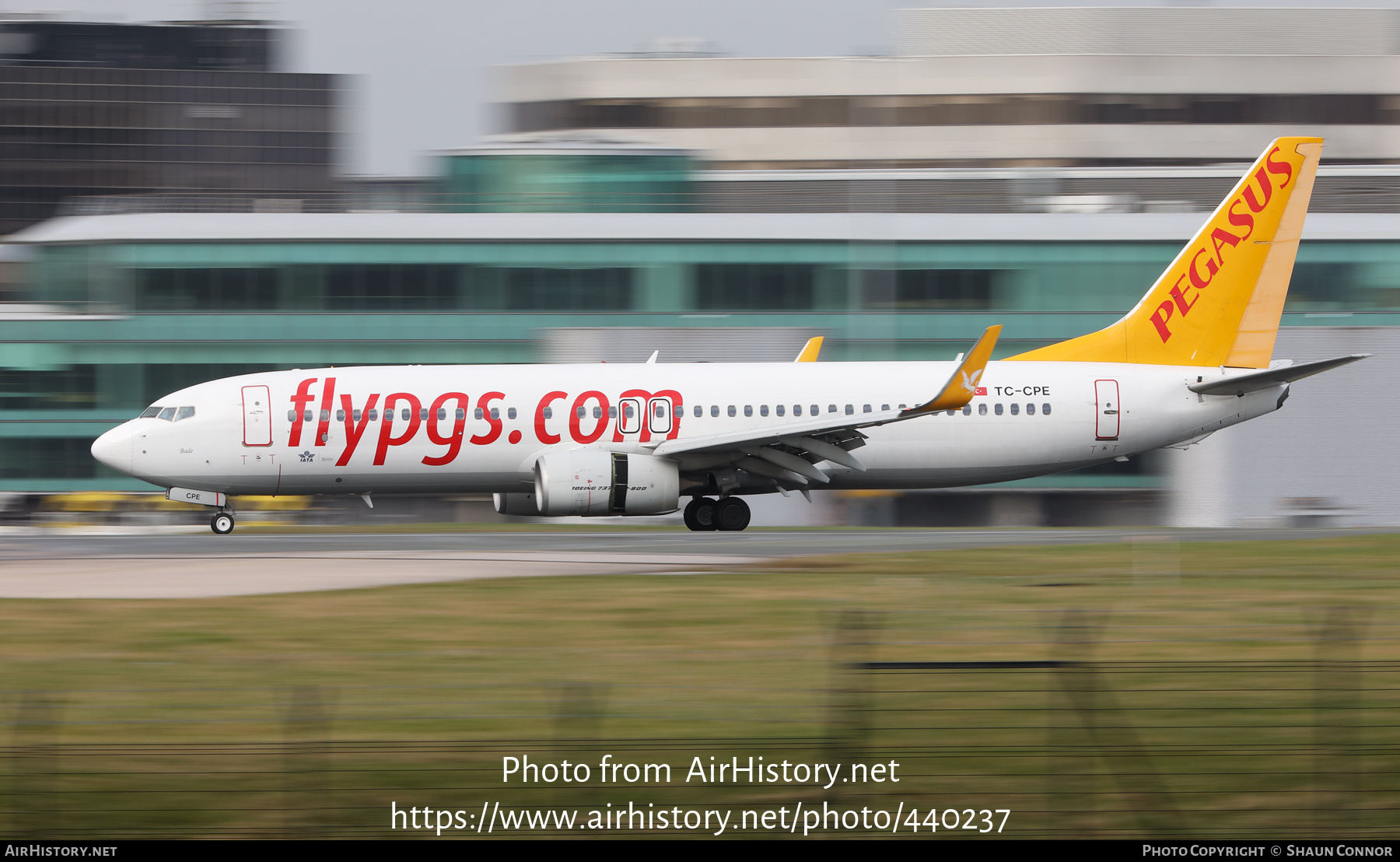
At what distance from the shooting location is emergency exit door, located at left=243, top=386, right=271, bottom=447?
1204 inches

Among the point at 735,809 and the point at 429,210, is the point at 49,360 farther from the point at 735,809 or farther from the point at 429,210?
the point at 735,809

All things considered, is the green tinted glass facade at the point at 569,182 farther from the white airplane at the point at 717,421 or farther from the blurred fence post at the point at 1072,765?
the blurred fence post at the point at 1072,765

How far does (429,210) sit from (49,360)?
37.6ft

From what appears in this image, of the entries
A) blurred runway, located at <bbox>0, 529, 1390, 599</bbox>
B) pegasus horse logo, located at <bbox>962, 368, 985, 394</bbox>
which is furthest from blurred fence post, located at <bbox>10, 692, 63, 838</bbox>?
pegasus horse logo, located at <bbox>962, 368, 985, 394</bbox>

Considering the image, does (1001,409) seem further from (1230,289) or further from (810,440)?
(1230,289)

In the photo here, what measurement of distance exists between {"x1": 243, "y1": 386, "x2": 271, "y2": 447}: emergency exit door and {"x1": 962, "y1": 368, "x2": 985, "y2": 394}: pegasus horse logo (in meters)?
13.0

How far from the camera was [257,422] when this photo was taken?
1205 inches

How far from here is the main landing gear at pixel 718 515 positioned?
31391mm

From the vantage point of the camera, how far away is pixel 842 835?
25.2ft

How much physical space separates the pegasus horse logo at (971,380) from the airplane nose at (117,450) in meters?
15.8

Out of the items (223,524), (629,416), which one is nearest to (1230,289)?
(629,416)

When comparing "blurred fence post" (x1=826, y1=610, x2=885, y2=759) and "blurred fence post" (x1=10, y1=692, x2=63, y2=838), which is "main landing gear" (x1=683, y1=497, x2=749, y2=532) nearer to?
"blurred fence post" (x1=826, y1=610, x2=885, y2=759)

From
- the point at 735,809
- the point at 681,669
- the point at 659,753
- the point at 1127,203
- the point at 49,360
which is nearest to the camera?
the point at 735,809

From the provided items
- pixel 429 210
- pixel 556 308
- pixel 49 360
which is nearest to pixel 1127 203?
pixel 556 308
